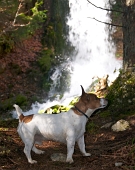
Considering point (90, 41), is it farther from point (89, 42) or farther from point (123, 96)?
point (123, 96)

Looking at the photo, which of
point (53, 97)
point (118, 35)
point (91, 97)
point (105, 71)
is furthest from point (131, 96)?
point (118, 35)

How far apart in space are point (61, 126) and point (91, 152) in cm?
72

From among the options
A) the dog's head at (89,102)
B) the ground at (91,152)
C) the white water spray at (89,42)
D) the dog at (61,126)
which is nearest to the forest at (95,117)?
the ground at (91,152)

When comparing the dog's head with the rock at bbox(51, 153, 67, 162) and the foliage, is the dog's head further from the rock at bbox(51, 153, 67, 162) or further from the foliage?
the foliage

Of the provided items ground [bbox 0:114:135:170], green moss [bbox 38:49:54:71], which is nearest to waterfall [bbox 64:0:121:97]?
green moss [bbox 38:49:54:71]

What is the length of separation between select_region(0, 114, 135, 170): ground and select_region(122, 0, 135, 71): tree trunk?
4.96 feet

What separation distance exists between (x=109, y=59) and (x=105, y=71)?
8.32ft

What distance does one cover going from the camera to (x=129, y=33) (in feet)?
19.9

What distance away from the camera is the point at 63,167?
12.0 feet

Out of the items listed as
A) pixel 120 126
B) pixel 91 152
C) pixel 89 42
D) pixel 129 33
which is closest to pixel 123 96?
pixel 120 126

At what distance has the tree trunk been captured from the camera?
596 centimetres

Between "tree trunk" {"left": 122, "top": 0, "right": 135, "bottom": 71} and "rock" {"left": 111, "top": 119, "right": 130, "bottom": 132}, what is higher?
"tree trunk" {"left": 122, "top": 0, "right": 135, "bottom": 71}

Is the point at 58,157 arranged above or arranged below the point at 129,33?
below

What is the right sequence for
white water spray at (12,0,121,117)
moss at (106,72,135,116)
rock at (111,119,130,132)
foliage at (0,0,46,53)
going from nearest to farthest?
rock at (111,119,130,132) → moss at (106,72,135,116) → foliage at (0,0,46,53) → white water spray at (12,0,121,117)
